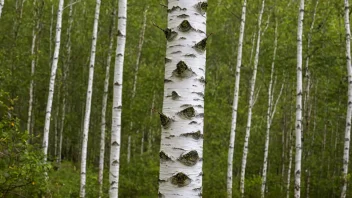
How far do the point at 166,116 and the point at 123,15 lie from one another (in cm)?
464

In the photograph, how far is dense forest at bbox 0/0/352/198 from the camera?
2.68 m

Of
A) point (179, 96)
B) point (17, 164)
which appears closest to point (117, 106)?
point (17, 164)

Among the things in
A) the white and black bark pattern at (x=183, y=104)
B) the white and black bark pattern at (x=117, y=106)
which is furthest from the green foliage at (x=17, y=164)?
the white and black bark pattern at (x=183, y=104)

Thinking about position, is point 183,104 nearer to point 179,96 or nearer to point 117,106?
point 179,96

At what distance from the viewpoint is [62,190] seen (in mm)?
10516

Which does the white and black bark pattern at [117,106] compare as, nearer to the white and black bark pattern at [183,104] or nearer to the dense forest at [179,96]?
the dense forest at [179,96]

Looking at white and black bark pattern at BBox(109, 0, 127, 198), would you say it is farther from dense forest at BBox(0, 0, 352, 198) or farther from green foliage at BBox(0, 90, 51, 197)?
green foliage at BBox(0, 90, 51, 197)

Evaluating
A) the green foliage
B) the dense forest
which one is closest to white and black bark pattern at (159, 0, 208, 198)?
the dense forest

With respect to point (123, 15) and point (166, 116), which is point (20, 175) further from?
point (166, 116)

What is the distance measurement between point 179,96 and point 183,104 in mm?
63

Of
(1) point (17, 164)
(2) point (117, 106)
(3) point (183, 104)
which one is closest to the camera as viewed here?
(3) point (183, 104)

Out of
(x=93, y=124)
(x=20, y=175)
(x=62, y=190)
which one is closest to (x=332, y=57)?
(x=62, y=190)

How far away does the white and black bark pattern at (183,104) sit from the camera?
99.9 inches

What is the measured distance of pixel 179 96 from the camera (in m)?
2.61
